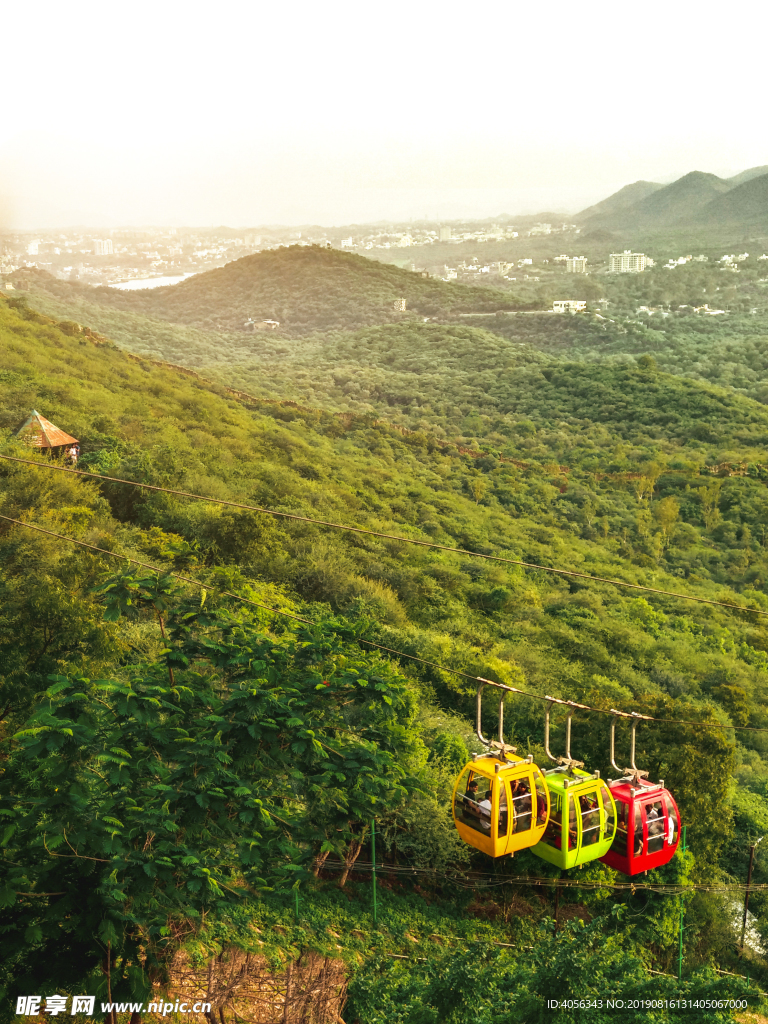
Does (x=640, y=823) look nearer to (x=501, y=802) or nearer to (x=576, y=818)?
(x=576, y=818)

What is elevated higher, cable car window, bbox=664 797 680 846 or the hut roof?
the hut roof

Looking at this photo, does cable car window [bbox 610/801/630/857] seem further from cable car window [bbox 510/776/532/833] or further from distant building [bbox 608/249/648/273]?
distant building [bbox 608/249/648/273]

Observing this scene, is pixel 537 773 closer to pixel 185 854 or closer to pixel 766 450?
pixel 185 854

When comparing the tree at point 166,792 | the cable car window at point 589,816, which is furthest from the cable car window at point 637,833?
the tree at point 166,792

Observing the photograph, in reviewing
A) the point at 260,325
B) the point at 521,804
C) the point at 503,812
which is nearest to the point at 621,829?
the point at 521,804

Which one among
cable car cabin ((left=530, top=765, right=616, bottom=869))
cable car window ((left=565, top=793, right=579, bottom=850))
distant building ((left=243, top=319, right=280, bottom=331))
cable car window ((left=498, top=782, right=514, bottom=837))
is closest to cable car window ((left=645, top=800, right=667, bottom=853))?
cable car cabin ((left=530, top=765, right=616, bottom=869))

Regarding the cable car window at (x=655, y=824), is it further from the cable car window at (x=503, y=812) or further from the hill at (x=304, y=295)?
the hill at (x=304, y=295)

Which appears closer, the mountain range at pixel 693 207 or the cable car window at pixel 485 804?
the cable car window at pixel 485 804
